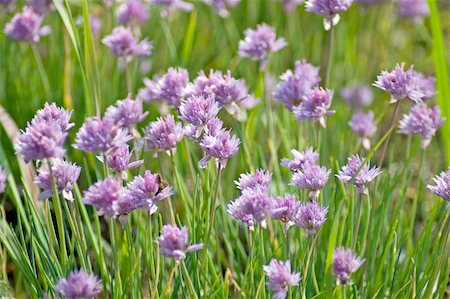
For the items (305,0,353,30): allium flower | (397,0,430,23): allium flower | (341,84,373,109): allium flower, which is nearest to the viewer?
(305,0,353,30): allium flower

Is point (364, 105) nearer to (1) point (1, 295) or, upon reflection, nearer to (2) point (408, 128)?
(2) point (408, 128)

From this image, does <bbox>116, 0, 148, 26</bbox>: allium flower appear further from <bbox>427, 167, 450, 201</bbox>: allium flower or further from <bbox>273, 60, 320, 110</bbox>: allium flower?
<bbox>427, 167, 450, 201</bbox>: allium flower

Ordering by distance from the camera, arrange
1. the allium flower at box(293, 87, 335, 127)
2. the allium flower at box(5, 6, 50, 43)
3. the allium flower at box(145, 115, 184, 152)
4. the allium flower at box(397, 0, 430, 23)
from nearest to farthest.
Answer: the allium flower at box(145, 115, 184, 152)
the allium flower at box(293, 87, 335, 127)
the allium flower at box(5, 6, 50, 43)
the allium flower at box(397, 0, 430, 23)

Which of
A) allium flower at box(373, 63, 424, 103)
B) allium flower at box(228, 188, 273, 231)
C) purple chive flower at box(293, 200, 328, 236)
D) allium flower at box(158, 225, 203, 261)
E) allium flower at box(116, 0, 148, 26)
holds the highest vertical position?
allium flower at box(116, 0, 148, 26)

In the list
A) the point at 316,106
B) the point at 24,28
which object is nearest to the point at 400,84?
the point at 316,106

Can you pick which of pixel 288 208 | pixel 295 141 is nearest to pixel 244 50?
pixel 295 141

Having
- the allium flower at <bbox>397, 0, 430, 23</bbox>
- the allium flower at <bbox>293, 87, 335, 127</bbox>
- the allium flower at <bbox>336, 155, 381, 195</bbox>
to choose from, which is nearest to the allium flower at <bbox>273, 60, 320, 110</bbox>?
the allium flower at <bbox>293, 87, 335, 127</bbox>

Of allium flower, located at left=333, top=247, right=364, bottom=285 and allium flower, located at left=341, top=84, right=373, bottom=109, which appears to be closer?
allium flower, located at left=333, top=247, right=364, bottom=285
